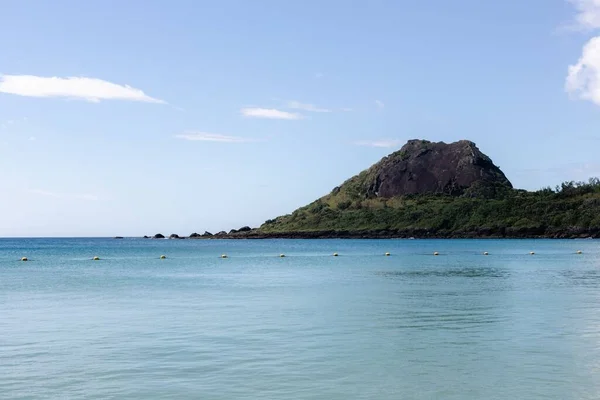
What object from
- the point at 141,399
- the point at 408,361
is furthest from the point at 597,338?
the point at 141,399

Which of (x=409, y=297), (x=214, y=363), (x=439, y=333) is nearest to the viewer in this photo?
(x=214, y=363)

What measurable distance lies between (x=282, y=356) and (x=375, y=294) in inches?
986

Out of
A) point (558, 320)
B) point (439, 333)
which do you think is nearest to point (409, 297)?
point (558, 320)

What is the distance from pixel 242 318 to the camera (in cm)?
3491

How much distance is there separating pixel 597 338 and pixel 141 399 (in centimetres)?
1764

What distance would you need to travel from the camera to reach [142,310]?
39.3 m

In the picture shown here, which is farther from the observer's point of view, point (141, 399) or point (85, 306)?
point (85, 306)

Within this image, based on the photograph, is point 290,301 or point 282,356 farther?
point 290,301

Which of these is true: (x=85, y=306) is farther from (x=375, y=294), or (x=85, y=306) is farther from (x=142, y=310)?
(x=375, y=294)

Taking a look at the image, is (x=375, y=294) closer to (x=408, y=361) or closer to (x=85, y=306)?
(x=85, y=306)

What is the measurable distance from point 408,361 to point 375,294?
83.1 feet

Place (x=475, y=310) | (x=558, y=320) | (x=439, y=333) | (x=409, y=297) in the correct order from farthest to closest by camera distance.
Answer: (x=409, y=297) → (x=475, y=310) → (x=558, y=320) → (x=439, y=333)

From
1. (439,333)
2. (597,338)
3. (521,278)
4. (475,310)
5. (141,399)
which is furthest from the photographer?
(521,278)

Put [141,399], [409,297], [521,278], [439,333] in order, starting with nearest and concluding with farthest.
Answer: [141,399] < [439,333] < [409,297] < [521,278]
